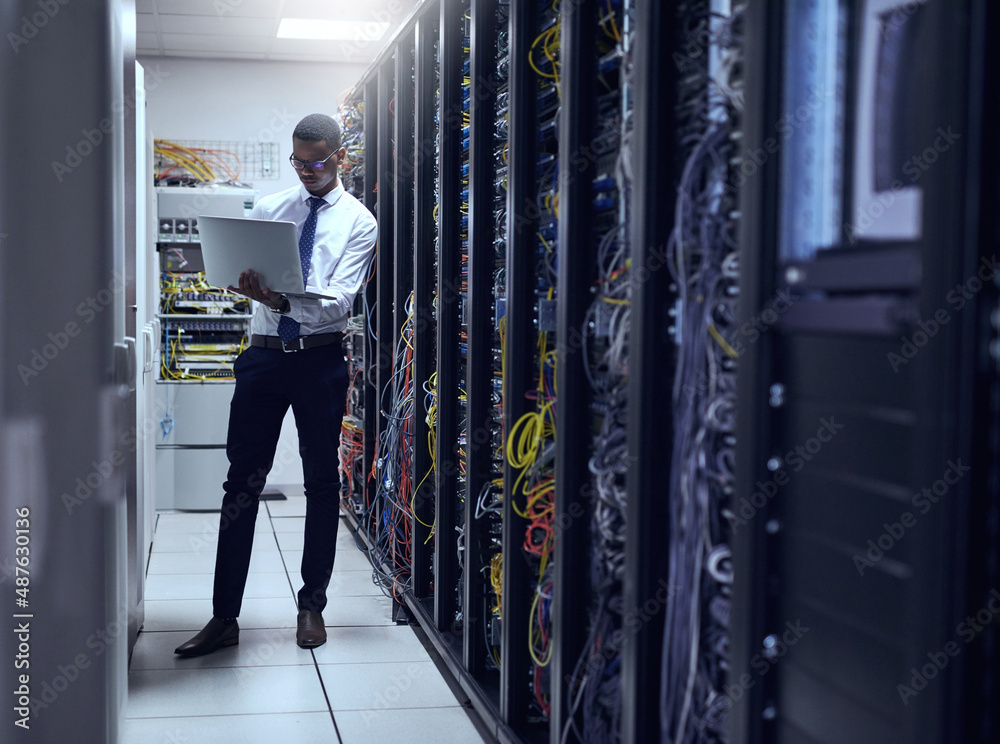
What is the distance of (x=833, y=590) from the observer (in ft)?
3.91

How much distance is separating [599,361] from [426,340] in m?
1.49

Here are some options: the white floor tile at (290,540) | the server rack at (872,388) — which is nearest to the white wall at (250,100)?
the white floor tile at (290,540)

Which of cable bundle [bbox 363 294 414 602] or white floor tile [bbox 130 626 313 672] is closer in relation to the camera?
white floor tile [bbox 130 626 313 672]

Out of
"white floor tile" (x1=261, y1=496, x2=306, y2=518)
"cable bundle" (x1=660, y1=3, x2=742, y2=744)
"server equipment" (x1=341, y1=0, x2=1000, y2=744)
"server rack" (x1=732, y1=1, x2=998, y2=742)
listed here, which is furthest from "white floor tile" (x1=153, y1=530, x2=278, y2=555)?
"server rack" (x1=732, y1=1, x2=998, y2=742)

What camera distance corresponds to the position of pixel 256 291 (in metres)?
2.86

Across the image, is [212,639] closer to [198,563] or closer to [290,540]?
[198,563]

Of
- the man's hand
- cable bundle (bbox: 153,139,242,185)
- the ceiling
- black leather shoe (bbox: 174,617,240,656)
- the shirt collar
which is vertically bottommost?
black leather shoe (bbox: 174,617,240,656)

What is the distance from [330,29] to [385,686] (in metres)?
4.11

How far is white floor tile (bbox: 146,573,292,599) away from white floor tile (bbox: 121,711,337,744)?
1178 mm

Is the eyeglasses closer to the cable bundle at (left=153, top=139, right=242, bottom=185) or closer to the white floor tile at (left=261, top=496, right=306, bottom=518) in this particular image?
the white floor tile at (left=261, top=496, right=306, bottom=518)

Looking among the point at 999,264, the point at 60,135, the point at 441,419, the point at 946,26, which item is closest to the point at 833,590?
the point at 999,264

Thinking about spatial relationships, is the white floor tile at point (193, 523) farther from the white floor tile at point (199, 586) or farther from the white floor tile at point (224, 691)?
the white floor tile at point (224, 691)

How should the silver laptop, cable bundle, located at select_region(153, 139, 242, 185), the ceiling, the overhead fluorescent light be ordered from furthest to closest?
1. cable bundle, located at select_region(153, 139, 242, 185)
2. the overhead fluorescent light
3. the ceiling
4. the silver laptop

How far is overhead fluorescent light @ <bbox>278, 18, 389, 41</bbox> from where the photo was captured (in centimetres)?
555
